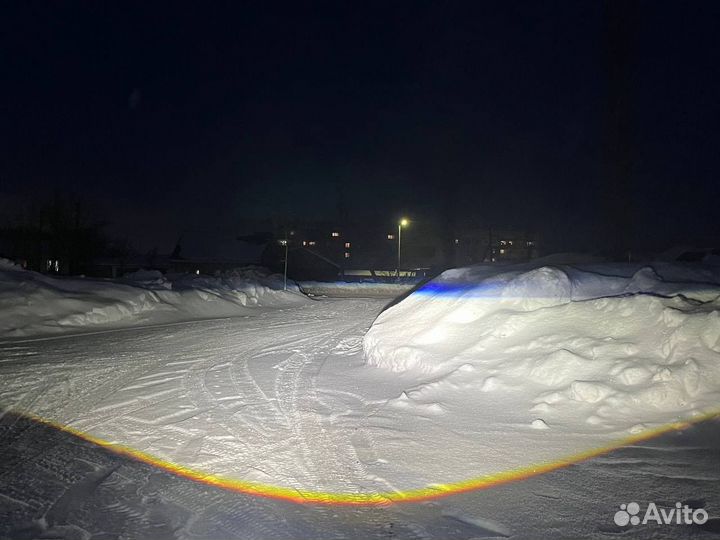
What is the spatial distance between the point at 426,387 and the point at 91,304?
1408cm

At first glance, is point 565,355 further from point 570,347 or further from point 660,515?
point 660,515

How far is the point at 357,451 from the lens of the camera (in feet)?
15.5

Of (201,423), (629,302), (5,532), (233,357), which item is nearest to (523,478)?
(201,423)

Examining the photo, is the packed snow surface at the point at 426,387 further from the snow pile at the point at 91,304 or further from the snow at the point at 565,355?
the snow pile at the point at 91,304

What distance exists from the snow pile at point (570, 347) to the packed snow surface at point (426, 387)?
0.09ft

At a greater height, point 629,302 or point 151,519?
point 629,302

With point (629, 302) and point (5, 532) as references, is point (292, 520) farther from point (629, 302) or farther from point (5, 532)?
point (629, 302)

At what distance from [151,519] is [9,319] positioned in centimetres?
1406

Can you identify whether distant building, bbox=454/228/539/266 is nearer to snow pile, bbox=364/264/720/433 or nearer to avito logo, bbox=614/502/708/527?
snow pile, bbox=364/264/720/433

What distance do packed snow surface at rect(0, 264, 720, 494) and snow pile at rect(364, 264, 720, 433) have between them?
3 cm

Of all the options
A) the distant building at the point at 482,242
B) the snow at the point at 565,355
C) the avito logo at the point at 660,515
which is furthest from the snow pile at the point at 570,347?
the distant building at the point at 482,242

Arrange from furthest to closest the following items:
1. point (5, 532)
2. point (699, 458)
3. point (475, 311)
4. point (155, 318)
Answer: point (155, 318) < point (475, 311) < point (699, 458) < point (5, 532)

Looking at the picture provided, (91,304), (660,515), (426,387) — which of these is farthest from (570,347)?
(91,304)

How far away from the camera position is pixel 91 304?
52.3 feet
